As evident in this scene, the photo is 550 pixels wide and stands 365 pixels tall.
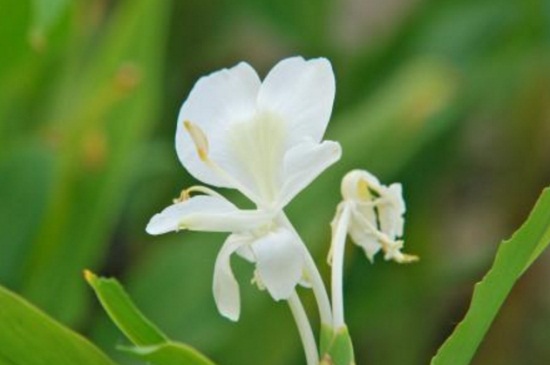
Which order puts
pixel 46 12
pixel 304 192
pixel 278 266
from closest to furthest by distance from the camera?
pixel 278 266
pixel 46 12
pixel 304 192

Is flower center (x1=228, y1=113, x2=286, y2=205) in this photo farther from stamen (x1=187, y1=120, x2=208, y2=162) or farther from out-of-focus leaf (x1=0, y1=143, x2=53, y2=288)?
out-of-focus leaf (x1=0, y1=143, x2=53, y2=288)

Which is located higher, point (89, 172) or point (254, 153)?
point (254, 153)

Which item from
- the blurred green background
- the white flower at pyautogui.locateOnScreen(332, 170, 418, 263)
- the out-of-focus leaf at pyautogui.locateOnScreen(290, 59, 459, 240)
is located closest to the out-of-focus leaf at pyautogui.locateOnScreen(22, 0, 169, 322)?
the blurred green background

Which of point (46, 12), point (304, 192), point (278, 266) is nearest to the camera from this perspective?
point (278, 266)

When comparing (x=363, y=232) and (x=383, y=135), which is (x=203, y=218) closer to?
(x=363, y=232)

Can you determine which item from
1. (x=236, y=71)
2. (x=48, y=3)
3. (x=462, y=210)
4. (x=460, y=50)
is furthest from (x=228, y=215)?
(x=462, y=210)

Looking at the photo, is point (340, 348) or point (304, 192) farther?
point (304, 192)

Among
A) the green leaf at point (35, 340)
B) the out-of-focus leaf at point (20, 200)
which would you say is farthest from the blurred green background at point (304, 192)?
the green leaf at point (35, 340)

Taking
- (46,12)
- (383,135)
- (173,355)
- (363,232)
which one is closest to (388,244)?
(363,232)
